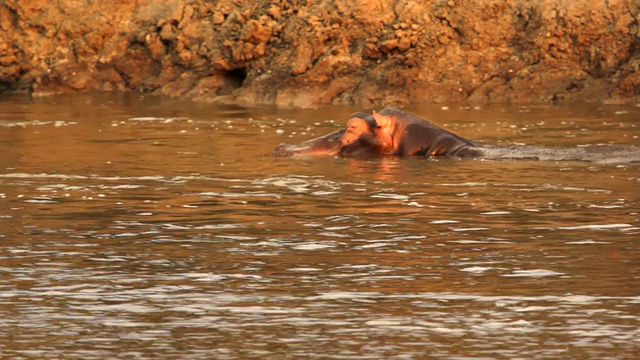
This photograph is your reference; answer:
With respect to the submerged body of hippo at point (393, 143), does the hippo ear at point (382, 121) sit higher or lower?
higher

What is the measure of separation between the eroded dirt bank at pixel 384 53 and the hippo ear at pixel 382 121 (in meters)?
6.95

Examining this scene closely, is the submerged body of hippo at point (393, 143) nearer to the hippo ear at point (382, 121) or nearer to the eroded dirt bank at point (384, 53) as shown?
the hippo ear at point (382, 121)

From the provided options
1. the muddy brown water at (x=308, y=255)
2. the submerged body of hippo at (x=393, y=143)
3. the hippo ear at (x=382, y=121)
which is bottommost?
the muddy brown water at (x=308, y=255)

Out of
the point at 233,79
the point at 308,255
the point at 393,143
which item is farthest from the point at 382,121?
the point at 233,79

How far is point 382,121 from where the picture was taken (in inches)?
609

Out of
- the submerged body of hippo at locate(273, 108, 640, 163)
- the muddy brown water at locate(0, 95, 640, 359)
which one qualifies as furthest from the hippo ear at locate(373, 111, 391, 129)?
the muddy brown water at locate(0, 95, 640, 359)

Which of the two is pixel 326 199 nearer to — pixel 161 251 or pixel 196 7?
pixel 161 251

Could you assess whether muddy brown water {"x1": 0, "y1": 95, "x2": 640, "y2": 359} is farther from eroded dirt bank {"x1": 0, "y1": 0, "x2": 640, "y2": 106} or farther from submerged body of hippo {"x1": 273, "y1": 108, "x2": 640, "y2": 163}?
eroded dirt bank {"x1": 0, "y1": 0, "x2": 640, "y2": 106}

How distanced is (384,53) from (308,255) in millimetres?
14756

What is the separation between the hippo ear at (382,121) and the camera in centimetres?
1535

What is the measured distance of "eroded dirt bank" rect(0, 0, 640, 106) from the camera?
23.0 m

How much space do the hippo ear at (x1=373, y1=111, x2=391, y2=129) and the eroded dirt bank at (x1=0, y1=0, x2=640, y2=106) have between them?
695 cm

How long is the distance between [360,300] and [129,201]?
4342mm

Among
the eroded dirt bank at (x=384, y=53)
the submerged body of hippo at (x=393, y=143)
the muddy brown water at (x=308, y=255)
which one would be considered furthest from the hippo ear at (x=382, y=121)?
the eroded dirt bank at (x=384, y=53)
